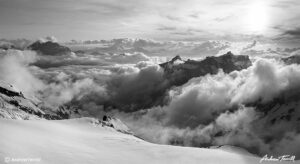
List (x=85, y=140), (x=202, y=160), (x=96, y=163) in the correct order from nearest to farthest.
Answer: (x=96, y=163) < (x=202, y=160) < (x=85, y=140)

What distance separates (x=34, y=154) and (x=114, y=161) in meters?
11.2

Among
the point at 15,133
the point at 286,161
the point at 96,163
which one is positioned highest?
the point at 15,133

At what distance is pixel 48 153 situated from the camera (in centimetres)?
4109

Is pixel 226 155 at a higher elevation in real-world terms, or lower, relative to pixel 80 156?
lower

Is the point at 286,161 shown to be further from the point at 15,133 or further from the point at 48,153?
the point at 15,133

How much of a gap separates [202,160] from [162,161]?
6162mm

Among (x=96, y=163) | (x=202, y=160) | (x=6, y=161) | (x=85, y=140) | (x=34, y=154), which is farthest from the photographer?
(x=85, y=140)

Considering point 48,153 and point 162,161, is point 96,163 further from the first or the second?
point 162,161

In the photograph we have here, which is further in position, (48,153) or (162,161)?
(162,161)

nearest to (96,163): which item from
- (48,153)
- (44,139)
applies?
(48,153)

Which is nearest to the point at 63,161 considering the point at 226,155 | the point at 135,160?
the point at 135,160

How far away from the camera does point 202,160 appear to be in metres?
49.7

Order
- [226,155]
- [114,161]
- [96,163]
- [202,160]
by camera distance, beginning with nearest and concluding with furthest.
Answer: [96,163] → [114,161] → [202,160] → [226,155]

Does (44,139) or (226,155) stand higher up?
(44,139)
